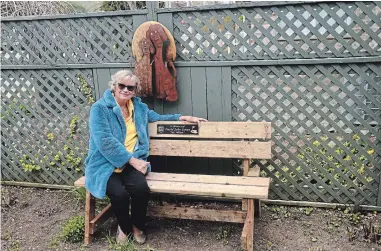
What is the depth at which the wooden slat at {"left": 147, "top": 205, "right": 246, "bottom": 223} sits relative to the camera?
313 centimetres

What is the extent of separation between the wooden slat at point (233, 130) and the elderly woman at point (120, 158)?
1.47 ft

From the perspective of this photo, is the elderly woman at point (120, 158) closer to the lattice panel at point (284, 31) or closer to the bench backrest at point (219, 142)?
the bench backrest at point (219, 142)

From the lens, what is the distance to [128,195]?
9.93 feet

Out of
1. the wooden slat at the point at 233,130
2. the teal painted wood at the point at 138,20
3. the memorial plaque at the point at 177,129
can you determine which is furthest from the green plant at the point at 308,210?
the teal painted wood at the point at 138,20

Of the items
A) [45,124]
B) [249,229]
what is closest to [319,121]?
[249,229]

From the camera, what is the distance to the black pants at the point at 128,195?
2.99 metres

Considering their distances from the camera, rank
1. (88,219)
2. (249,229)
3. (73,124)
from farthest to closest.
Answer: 1. (73,124)
2. (88,219)
3. (249,229)

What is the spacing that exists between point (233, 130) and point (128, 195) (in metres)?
1.15

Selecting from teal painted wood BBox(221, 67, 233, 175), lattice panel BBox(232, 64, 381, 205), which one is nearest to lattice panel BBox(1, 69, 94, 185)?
teal painted wood BBox(221, 67, 233, 175)

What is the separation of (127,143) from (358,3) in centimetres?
239

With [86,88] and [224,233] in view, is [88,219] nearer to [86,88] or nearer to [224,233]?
[224,233]

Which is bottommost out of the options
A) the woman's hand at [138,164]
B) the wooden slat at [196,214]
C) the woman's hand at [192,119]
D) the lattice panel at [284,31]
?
the wooden slat at [196,214]

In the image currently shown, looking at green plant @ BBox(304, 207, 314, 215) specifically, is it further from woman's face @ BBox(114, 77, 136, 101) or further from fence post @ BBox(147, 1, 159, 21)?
fence post @ BBox(147, 1, 159, 21)

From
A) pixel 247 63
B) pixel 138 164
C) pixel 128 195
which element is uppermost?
pixel 247 63
